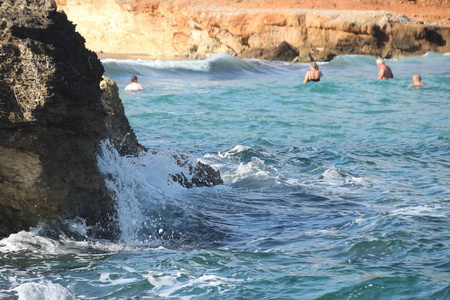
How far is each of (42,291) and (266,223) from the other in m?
2.52

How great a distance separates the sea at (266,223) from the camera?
4.68 m

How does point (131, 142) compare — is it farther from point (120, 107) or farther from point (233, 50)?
point (233, 50)

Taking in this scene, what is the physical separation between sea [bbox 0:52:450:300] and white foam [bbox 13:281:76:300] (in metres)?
0.01

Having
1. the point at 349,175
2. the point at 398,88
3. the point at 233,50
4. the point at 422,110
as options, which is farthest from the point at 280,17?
the point at 349,175

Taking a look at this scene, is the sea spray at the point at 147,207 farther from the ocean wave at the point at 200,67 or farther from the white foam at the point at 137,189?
the ocean wave at the point at 200,67

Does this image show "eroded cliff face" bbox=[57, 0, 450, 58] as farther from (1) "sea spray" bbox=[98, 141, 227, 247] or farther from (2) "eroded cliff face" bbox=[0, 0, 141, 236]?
(2) "eroded cliff face" bbox=[0, 0, 141, 236]

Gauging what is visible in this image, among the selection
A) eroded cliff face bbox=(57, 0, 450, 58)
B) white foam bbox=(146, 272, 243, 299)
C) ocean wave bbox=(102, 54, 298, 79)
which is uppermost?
eroded cliff face bbox=(57, 0, 450, 58)

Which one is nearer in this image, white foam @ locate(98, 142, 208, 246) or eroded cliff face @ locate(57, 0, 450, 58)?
white foam @ locate(98, 142, 208, 246)

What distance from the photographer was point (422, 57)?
30938 mm

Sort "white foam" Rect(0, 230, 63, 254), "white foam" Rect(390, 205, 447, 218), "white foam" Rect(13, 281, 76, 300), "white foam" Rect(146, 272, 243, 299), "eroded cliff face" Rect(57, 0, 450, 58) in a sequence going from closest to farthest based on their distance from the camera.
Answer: "white foam" Rect(13, 281, 76, 300), "white foam" Rect(146, 272, 243, 299), "white foam" Rect(0, 230, 63, 254), "white foam" Rect(390, 205, 447, 218), "eroded cliff face" Rect(57, 0, 450, 58)

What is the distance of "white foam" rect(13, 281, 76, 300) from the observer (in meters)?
4.33

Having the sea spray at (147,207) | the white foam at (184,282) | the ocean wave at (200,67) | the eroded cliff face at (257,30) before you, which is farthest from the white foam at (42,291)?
the eroded cliff face at (257,30)

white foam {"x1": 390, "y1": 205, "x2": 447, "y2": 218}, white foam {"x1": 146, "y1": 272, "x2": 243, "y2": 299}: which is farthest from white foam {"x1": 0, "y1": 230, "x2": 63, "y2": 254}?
white foam {"x1": 390, "y1": 205, "x2": 447, "y2": 218}

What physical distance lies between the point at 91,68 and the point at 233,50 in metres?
27.9
